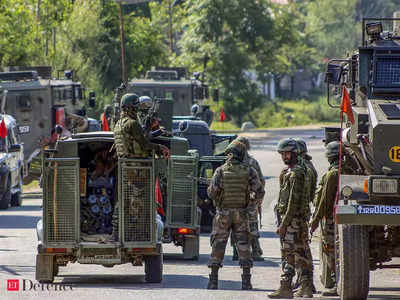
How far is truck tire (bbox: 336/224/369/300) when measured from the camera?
10977mm

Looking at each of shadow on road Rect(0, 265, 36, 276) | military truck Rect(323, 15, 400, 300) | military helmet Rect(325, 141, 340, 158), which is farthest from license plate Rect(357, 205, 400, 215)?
shadow on road Rect(0, 265, 36, 276)

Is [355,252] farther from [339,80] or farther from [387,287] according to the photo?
[339,80]

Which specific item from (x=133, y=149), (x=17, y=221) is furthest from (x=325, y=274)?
(x=17, y=221)

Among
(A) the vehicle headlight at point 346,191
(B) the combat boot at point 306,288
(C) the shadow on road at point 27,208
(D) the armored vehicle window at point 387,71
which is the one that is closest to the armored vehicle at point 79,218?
(B) the combat boot at point 306,288

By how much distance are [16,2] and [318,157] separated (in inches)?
551

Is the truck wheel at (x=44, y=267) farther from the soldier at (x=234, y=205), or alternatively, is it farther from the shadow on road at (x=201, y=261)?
the shadow on road at (x=201, y=261)

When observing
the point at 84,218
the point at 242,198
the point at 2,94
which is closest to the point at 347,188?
the point at 242,198

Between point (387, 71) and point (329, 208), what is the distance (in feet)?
5.62

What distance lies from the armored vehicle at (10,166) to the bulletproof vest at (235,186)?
1141 cm

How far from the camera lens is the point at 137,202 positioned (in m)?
13.1

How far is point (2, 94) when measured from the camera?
2997cm

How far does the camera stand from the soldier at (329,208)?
1255cm

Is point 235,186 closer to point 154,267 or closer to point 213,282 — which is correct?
point 213,282

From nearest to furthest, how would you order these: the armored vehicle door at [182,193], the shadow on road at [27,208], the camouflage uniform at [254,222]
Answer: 1. the camouflage uniform at [254,222]
2. the armored vehicle door at [182,193]
3. the shadow on road at [27,208]
